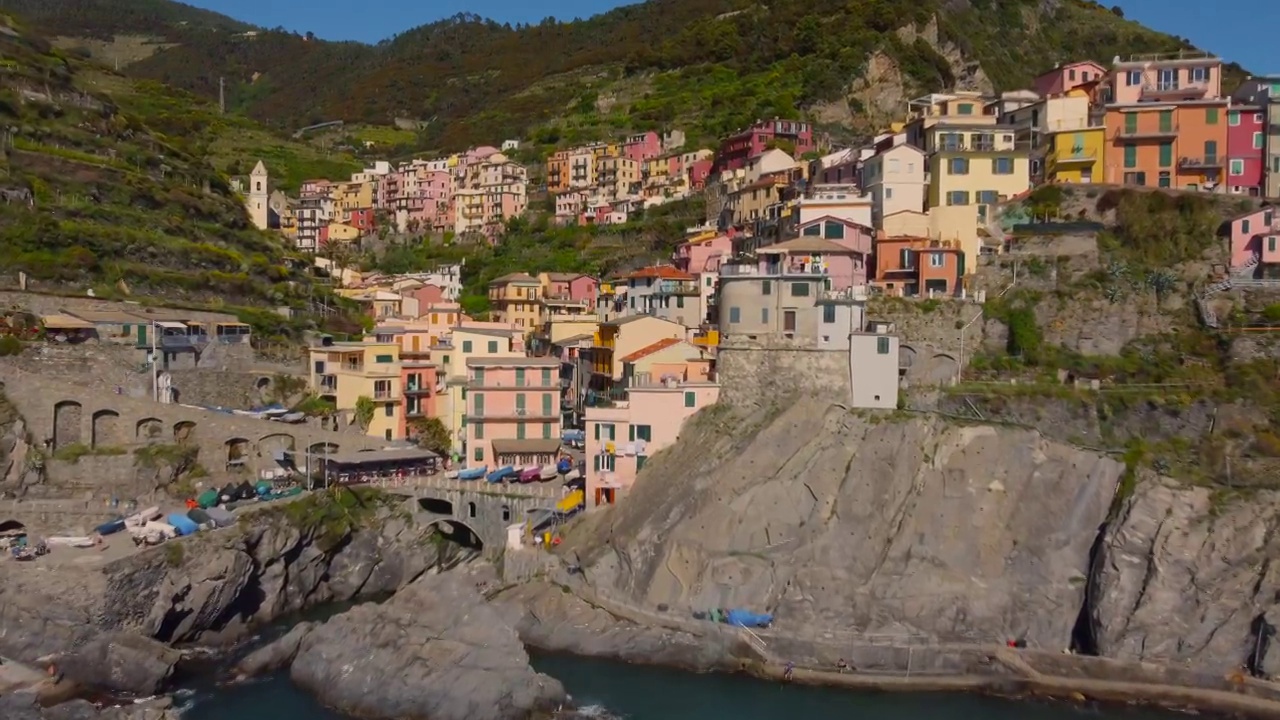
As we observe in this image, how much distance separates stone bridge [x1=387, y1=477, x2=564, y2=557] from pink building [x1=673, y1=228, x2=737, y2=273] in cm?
1746

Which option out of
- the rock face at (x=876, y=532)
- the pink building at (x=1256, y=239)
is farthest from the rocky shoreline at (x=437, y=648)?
the pink building at (x=1256, y=239)

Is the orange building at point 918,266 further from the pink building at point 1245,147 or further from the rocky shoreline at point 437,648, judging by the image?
the rocky shoreline at point 437,648

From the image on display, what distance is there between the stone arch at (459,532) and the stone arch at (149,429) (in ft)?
33.9

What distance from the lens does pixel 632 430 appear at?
3778cm

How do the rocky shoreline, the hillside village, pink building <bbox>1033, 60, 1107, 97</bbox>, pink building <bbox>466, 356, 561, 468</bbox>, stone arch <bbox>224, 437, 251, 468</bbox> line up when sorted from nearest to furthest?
the rocky shoreline, the hillside village, stone arch <bbox>224, 437, 251, 468</bbox>, pink building <bbox>466, 356, 561, 468</bbox>, pink building <bbox>1033, 60, 1107, 97</bbox>

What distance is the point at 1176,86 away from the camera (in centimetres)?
4700

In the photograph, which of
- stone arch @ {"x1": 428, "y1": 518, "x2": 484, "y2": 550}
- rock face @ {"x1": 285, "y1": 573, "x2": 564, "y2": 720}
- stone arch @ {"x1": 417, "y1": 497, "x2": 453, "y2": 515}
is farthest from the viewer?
stone arch @ {"x1": 417, "y1": 497, "x2": 453, "y2": 515}

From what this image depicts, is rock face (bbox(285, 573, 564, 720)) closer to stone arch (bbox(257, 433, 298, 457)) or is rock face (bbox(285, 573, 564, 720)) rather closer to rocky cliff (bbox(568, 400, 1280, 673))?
rocky cliff (bbox(568, 400, 1280, 673))

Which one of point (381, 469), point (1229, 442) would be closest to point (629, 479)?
point (381, 469)

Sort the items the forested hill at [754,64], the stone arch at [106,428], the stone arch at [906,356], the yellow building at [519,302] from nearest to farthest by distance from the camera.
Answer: the stone arch at [906,356] → the stone arch at [106,428] → the yellow building at [519,302] → the forested hill at [754,64]

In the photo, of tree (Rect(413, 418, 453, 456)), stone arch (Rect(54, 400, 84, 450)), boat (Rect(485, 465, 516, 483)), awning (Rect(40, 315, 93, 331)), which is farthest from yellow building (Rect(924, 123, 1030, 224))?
awning (Rect(40, 315, 93, 331))

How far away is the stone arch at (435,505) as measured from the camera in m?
39.3

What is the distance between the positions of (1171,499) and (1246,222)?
13538 millimetres

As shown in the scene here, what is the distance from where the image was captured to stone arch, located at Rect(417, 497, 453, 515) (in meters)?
39.3
